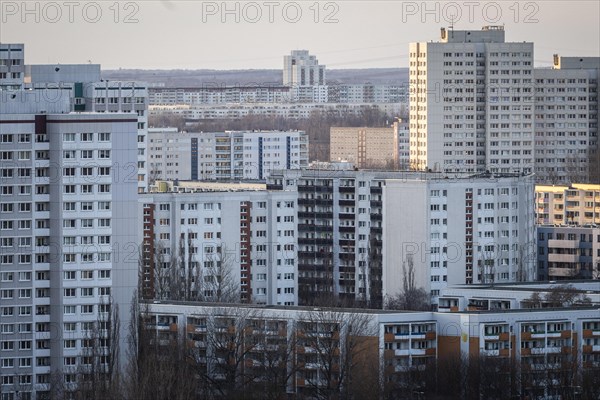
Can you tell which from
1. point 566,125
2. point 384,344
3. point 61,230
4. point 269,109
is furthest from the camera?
point 269,109

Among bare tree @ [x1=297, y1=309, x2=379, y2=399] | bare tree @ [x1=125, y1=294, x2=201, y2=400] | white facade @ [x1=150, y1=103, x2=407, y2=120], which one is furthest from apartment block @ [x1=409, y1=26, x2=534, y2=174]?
white facade @ [x1=150, y1=103, x2=407, y2=120]

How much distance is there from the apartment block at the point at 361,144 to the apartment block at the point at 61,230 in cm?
5431

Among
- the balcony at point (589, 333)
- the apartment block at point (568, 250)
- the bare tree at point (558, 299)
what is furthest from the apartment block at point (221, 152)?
the balcony at point (589, 333)

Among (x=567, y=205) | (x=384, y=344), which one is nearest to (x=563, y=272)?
(x=567, y=205)

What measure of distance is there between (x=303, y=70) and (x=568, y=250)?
85329 millimetres

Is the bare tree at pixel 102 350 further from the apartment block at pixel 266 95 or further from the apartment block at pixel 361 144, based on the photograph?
the apartment block at pixel 266 95

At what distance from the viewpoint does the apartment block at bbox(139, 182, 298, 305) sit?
141ft

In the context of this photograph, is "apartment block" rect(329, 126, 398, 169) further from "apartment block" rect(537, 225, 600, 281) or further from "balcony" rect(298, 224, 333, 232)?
"balcony" rect(298, 224, 333, 232)

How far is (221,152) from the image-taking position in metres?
72.7

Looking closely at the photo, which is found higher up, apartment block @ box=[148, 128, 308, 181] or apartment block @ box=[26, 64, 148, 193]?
apartment block @ box=[26, 64, 148, 193]

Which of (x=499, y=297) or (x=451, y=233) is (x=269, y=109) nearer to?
(x=451, y=233)

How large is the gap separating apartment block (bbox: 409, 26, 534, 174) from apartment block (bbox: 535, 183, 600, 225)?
237 inches

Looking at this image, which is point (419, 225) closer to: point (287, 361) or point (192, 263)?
point (192, 263)

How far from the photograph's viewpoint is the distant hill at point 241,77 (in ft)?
458
